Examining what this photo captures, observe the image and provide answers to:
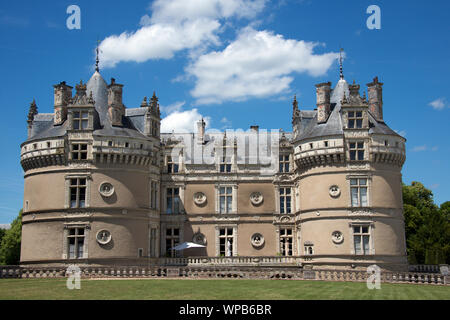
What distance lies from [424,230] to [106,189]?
30.1m

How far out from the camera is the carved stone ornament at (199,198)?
40.7 metres

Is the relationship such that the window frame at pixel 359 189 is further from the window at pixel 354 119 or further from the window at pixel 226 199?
the window at pixel 226 199

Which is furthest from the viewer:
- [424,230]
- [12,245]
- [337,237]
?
[12,245]

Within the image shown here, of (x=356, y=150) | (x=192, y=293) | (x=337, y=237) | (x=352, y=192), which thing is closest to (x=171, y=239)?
(x=337, y=237)

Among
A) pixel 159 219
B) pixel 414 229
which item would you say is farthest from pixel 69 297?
pixel 414 229

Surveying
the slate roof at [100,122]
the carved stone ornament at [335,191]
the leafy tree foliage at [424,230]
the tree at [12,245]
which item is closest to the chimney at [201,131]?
the slate roof at [100,122]

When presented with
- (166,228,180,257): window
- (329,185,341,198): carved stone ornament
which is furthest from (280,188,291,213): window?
(166,228,180,257): window

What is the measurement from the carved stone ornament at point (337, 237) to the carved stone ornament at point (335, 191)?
2586 millimetres

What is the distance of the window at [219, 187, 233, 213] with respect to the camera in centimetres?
4081

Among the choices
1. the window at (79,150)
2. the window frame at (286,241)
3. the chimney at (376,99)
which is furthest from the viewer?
the window frame at (286,241)

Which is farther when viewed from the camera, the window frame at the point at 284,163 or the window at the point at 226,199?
the window frame at the point at 284,163

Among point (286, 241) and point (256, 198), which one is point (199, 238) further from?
point (286, 241)

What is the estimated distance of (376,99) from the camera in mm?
38812

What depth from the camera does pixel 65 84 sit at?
126ft
